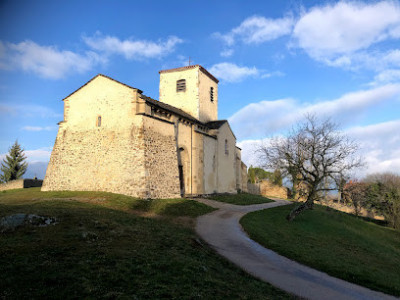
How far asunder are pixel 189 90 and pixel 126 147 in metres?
13.8

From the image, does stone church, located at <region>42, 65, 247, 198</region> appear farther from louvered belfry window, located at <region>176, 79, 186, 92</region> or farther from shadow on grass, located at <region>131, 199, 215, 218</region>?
louvered belfry window, located at <region>176, 79, 186, 92</region>

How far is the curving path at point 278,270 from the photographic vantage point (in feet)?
25.5

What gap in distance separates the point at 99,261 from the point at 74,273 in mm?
976

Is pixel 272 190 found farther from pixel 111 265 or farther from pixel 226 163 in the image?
pixel 111 265

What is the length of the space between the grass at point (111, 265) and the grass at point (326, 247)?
159 inches

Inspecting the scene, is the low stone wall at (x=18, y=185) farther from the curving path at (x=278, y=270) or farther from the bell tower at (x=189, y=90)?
the curving path at (x=278, y=270)

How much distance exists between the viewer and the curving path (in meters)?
7.78

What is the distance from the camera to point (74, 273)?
621 cm

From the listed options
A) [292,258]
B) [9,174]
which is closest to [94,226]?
[292,258]

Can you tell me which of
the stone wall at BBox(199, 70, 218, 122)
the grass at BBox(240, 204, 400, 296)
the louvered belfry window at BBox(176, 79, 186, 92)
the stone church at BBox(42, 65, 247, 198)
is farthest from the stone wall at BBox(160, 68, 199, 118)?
the grass at BBox(240, 204, 400, 296)

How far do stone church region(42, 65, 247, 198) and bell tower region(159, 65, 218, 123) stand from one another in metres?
3.42

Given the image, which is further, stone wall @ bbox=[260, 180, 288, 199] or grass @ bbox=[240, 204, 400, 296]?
stone wall @ bbox=[260, 180, 288, 199]

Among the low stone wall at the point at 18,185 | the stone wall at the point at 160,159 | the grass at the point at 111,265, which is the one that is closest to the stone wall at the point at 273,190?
the stone wall at the point at 160,159

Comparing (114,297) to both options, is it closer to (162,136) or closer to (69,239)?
(69,239)
